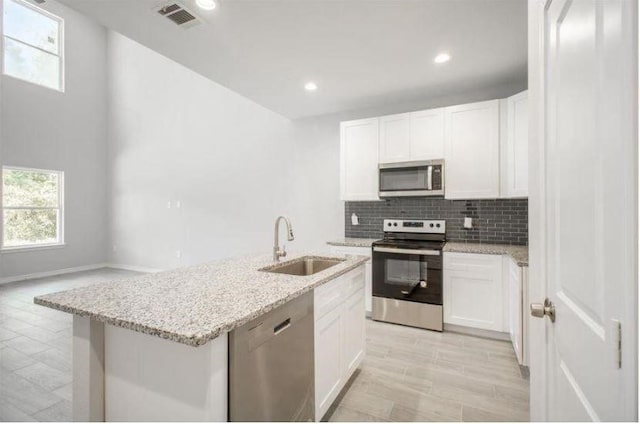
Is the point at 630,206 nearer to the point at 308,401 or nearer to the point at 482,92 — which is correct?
the point at 308,401

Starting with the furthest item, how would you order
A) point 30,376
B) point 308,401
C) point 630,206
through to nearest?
point 30,376 → point 308,401 → point 630,206

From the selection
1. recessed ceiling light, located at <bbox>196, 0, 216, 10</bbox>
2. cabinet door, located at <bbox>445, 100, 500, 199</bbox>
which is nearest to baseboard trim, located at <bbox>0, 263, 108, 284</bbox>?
recessed ceiling light, located at <bbox>196, 0, 216, 10</bbox>

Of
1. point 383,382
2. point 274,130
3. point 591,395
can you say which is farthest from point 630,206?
point 274,130

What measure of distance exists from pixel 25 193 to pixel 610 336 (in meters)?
7.88

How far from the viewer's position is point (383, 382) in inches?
88.7

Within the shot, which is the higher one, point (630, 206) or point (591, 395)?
point (630, 206)

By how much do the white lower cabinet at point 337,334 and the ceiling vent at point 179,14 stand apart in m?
2.03

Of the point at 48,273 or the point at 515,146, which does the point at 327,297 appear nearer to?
the point at 515,146

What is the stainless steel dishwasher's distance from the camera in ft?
3.71

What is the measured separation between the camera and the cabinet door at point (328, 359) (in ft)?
5.61

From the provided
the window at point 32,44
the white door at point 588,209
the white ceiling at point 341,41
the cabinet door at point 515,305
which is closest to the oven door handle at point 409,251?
the cabinet door at point 515,305

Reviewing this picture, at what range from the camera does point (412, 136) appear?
11.5 feet

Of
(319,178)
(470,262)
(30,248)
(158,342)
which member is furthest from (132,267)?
(470,262)

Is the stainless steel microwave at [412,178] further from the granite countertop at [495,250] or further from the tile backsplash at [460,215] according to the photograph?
the granite countertop at [495,250]
